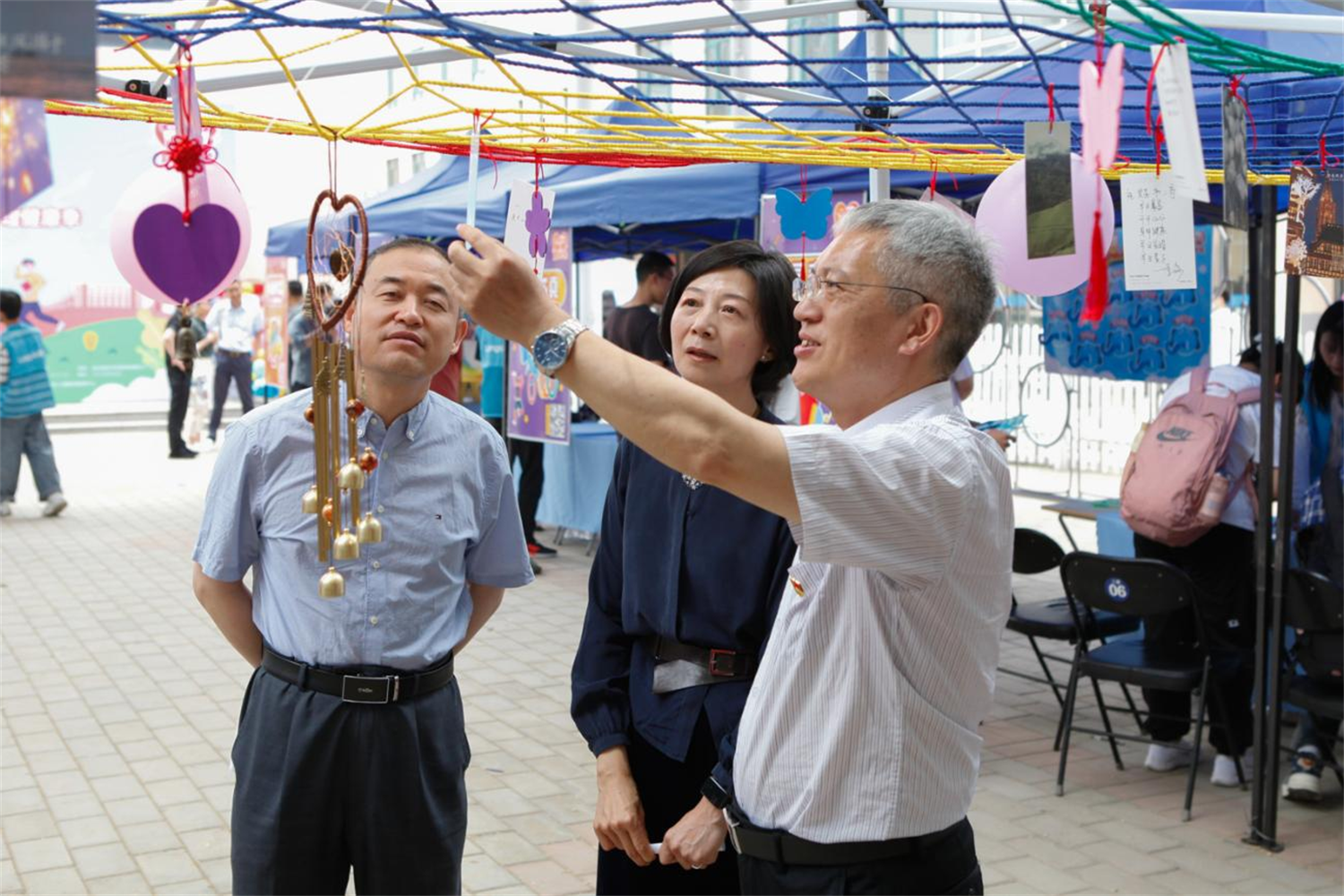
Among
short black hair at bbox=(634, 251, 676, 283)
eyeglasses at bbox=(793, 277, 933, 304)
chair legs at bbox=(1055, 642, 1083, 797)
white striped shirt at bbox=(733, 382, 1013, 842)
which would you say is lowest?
chair legs at bbox=(1055, 642, 1083, 797)

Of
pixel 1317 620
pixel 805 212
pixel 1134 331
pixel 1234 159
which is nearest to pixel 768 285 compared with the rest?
pixel 1234 159

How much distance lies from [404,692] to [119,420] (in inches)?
701

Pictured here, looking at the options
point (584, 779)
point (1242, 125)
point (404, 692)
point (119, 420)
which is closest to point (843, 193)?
point (584, 779)

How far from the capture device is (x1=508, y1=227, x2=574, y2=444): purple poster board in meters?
7.30

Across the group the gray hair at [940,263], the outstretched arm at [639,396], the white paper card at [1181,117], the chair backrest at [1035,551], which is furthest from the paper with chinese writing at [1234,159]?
the chair backrest at [1035,551]

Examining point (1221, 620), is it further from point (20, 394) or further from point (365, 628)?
point (20, 394)

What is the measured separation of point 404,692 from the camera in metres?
2.32

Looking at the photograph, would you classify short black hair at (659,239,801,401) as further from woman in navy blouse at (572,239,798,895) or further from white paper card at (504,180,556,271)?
white paper card at (504,180,556,271)

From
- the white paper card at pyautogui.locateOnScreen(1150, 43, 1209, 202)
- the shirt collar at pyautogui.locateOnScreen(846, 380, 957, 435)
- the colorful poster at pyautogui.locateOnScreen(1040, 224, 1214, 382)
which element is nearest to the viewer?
the shirt collar at pyautogui.locateOnScreen(846, 380, 957, 435)

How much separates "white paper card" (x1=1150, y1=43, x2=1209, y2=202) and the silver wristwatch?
1.06 m

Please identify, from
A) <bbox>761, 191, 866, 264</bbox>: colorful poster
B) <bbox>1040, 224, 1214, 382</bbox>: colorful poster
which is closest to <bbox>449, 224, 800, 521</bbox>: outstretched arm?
<bbox>761, 191, 866, 264</bbox>: colorful poster

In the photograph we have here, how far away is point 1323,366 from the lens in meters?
4.61

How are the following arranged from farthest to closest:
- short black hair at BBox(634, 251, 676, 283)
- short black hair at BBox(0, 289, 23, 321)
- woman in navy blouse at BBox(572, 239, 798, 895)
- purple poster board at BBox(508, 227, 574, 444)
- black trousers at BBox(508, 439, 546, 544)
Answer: short black hair at BBox(0, 289, 23, 321), black trousers at BBox(508, 439, 546, 544), short black hair at BBox(634, 251, 676, 283), purple poster board at BBox(508, 227, 574, 444), woman in navy blouse at BBox(572, 239, 798, 895)

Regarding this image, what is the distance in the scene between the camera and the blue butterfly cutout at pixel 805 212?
179 inches
